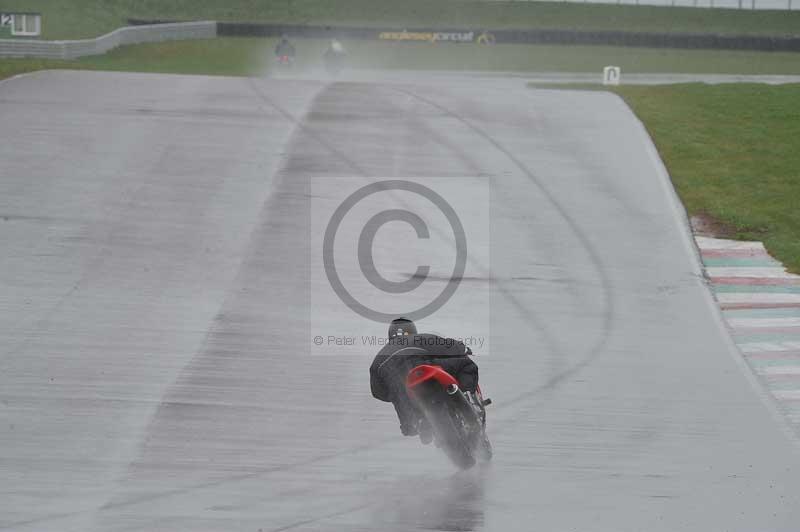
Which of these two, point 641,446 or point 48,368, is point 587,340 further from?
point 48,368

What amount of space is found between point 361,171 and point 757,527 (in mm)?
13967

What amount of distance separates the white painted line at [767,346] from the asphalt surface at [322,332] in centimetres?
49

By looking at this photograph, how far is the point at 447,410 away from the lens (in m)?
8.86

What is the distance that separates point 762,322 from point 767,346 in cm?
103

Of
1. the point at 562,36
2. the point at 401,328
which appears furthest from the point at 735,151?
the point at 562,36

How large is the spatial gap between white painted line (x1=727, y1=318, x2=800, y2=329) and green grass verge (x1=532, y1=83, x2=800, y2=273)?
249 cm

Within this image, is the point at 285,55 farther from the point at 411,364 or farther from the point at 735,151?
the point at 411,364

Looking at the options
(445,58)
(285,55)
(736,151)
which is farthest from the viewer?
(445,58)

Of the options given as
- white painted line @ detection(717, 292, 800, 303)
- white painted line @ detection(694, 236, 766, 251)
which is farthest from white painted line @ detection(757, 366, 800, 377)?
Answer: white painted line @ detection(694, 236, 766, 251)

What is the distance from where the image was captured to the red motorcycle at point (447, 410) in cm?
881

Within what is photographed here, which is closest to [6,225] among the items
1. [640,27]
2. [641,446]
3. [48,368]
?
[48,368]

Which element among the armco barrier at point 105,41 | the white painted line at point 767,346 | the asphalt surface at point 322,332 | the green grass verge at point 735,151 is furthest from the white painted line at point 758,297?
the armco barrier at point 105,41

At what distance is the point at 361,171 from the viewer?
21.4 metres

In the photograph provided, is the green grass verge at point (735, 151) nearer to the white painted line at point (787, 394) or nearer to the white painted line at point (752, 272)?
the white painted line at point (752, 272)
